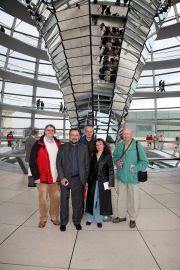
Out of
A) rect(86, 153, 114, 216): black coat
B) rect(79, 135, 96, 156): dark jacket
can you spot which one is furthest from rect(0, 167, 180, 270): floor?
rect(79, 135, 96, 156): dark jacket

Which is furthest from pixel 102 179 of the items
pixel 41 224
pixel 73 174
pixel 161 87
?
pixel 161 87

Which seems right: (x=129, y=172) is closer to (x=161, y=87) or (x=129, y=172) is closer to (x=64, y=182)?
(x=64, y=182)

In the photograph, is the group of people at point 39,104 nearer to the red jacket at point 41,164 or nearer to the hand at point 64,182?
the red jacket at point 41,164

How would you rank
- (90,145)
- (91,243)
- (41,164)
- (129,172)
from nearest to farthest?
(91,243) < (41,164) < (129,172) < (90,145)

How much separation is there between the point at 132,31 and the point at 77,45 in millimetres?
3447

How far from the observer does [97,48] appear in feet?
51.6

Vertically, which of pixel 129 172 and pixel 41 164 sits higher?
pixel 41 164

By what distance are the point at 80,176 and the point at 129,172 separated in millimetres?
943

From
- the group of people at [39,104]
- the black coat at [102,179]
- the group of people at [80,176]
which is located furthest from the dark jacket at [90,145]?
the group of people at [39,104]

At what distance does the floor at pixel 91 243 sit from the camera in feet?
10.6

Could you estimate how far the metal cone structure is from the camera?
1491 centimetres

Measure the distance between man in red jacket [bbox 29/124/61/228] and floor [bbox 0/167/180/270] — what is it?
291 mm

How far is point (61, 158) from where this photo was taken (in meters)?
4.45

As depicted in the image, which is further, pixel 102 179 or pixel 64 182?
pixel 102 179
